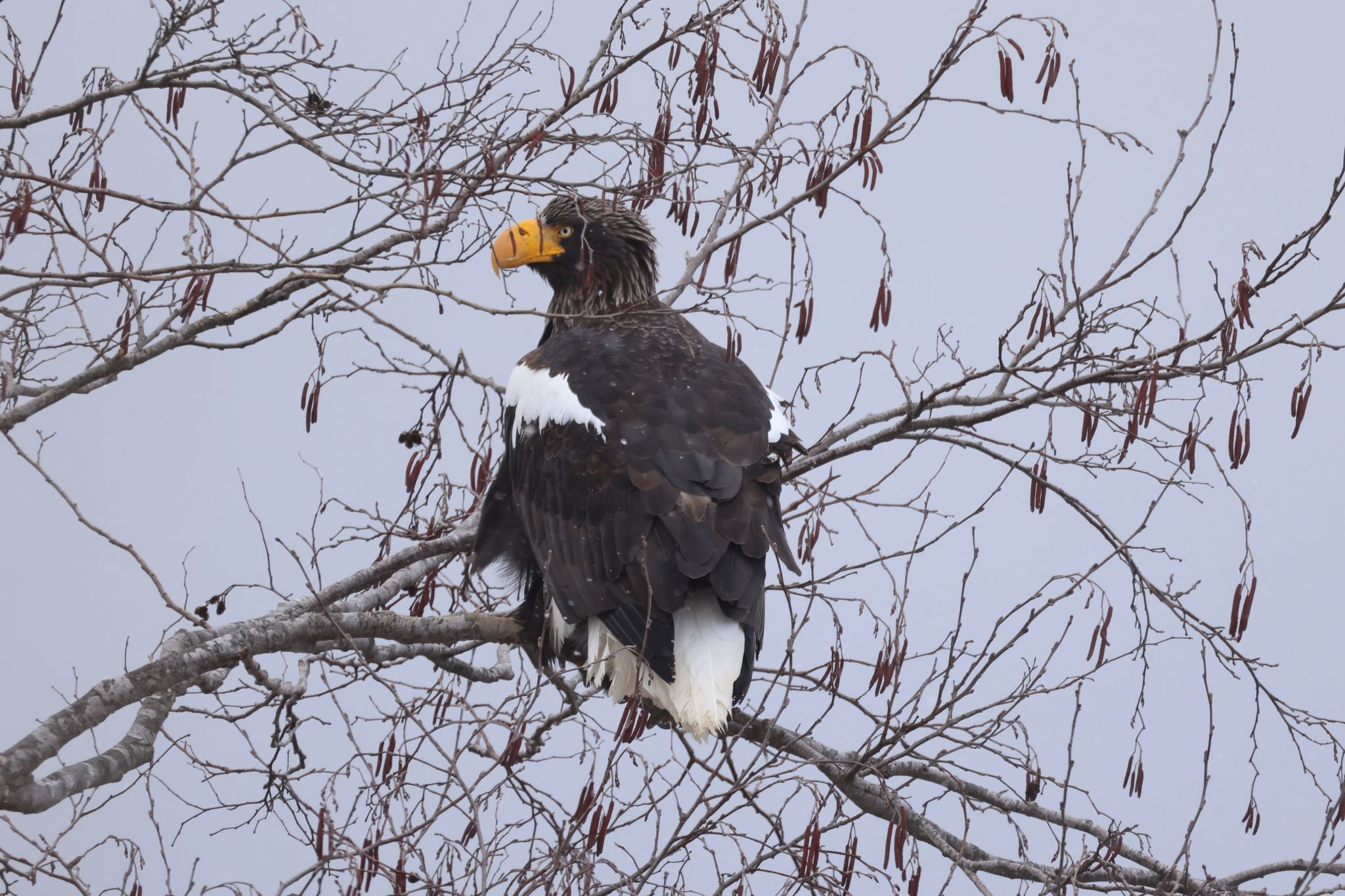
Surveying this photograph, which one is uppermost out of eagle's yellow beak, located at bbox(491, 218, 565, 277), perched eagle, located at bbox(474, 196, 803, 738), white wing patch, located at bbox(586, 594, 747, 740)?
eagle's yellow beak, located at bbox(491, 218, 565, 277)

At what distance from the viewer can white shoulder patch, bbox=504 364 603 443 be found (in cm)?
362

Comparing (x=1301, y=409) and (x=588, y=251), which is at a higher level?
(x=588, y=251)

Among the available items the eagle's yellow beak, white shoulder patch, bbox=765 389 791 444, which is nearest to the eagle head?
the eagle's yellow beak

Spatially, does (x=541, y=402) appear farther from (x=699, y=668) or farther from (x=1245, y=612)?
(x=1245, y=612)

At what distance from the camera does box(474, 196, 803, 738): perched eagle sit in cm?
327

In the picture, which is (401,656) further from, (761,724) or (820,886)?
(820,886)

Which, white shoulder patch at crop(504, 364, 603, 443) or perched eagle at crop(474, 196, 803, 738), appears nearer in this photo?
perched eagle at crop(474, 196, 803, 738)

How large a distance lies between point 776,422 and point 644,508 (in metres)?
0.54

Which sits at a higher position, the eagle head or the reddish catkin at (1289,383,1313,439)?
the eagle head

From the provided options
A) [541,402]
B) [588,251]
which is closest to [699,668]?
[541,402]

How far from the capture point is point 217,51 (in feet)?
12.1

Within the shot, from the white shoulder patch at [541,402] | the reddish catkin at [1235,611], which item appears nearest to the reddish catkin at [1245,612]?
the reddish catkin at [1235,611]

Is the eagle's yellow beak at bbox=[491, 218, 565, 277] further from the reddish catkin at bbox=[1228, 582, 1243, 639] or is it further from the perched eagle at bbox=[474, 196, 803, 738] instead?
the reddish catkin at bbox=[1228, 582, 1243, 639]

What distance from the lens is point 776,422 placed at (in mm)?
3734
